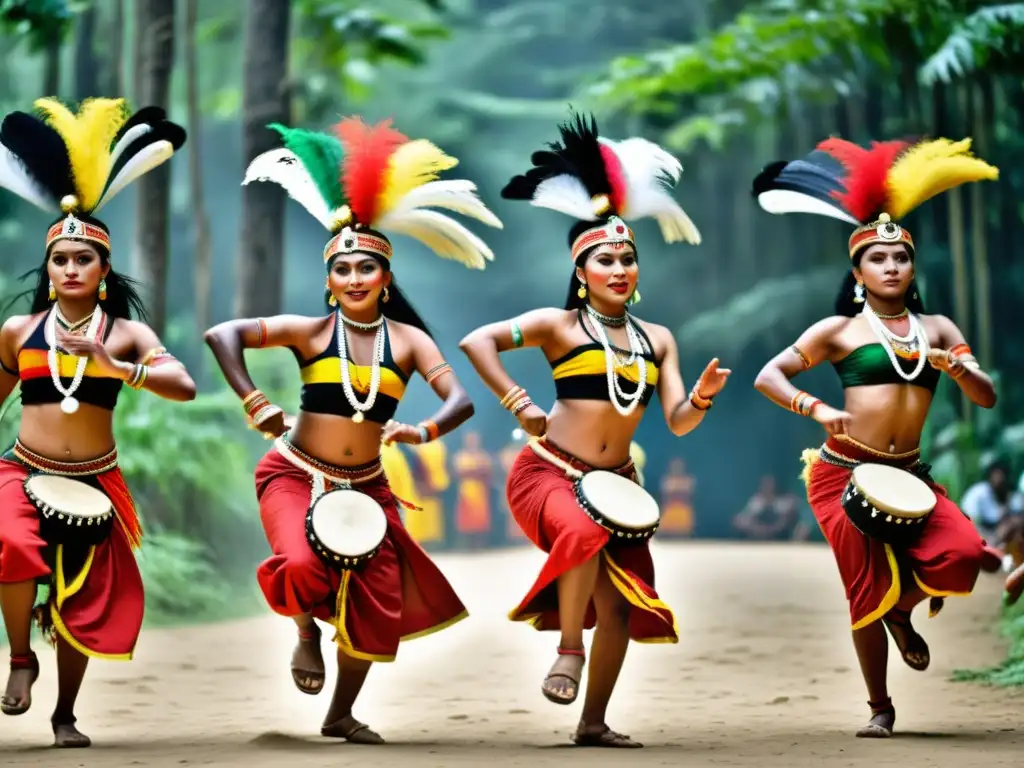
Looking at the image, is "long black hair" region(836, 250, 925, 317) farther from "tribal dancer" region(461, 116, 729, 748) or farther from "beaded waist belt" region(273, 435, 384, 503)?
"beaded waist belt" region(273, 435, 384, 503)

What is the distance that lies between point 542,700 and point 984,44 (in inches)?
355

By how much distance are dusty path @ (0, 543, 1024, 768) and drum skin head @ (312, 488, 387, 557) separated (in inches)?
26.2

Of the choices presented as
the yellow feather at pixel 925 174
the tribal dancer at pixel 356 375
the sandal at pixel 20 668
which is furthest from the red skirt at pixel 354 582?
the yellow feather at pixel 925 174

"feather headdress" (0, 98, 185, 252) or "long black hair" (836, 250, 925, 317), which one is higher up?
"feather headdress" (0, 98, 185, 252)

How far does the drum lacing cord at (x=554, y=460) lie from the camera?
5.66 meters

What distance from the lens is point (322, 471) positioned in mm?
5570

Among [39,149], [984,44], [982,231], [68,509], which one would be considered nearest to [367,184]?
[39,149]

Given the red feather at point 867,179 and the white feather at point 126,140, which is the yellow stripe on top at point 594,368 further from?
the white feather at point 126,140

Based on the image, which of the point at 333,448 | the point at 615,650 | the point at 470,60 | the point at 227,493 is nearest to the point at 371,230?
the point at 333,448

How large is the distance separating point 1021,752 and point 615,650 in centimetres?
135

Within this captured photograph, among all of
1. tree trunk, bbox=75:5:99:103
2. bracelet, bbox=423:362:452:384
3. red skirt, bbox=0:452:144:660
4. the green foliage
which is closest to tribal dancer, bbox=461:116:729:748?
bracelet, bbox=423:362:452:384

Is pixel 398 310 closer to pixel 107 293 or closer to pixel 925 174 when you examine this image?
pixel 107 293

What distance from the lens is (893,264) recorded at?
5.91 meters

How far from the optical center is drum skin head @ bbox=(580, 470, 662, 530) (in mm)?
5480
